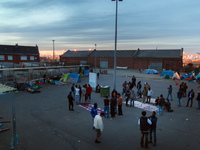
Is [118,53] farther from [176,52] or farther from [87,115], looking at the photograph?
[87,115]

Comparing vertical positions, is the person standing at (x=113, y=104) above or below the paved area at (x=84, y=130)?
above

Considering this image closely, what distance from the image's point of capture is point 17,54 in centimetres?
4753

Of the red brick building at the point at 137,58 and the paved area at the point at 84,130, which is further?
the red brick building at the point at 137,58

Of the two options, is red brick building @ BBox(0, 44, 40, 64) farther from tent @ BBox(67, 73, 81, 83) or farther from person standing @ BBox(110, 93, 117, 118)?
person standing @ BBox(110, 93, 117, 118)

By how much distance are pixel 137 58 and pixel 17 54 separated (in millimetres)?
41442

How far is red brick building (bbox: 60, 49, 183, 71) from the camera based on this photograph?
53.8 meters

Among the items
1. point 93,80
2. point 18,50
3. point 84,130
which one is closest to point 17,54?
point 18,50

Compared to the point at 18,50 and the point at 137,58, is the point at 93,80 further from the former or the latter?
the point at 137,58

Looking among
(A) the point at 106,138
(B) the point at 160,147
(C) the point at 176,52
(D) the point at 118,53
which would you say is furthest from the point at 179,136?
(D) the point at 118,53

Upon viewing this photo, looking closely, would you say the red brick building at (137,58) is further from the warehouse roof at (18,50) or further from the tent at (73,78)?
the tent at (73,78)

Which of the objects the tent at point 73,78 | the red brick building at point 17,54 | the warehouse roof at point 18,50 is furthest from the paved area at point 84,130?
the warehouse roof at point 18,50

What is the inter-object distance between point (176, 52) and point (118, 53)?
2234 centimetres

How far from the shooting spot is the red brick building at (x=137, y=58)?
5378cm

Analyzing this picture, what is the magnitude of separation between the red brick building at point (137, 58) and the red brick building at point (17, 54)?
13195mm
